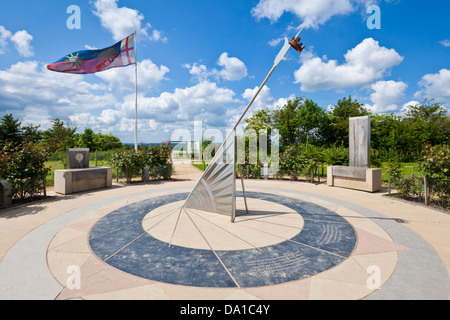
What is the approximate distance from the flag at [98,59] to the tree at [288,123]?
84.4ft

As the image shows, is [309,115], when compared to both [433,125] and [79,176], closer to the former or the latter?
[433,125]

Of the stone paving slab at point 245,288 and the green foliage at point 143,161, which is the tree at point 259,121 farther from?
the stone paving slab at point 245,288

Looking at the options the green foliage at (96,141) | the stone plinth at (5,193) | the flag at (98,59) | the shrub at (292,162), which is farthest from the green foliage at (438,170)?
the green foliage at (96,141)

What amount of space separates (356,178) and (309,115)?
83.3 ft

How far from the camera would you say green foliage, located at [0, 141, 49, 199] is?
8.00 meters

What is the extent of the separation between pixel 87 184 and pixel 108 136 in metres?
43.1

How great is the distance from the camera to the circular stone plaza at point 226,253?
3.02 m

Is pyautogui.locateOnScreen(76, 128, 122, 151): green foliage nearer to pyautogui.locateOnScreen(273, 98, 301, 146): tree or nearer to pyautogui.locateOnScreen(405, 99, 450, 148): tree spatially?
pyautogui.locateOnScreen(273, 98, 301, 146): tree

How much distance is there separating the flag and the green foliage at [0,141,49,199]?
6.08m

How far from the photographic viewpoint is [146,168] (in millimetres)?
13141
